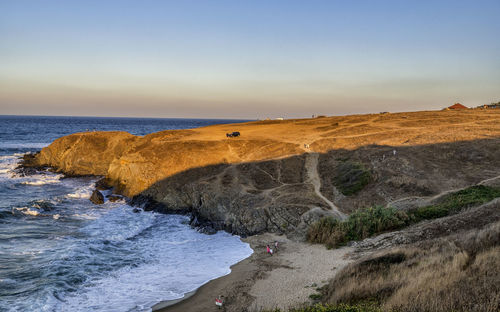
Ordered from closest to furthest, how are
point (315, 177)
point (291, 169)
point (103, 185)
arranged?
point (315, 177) < point (291, 169) < point (103, 185)

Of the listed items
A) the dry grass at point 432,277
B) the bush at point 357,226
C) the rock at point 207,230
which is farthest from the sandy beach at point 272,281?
the rock at point 207,230

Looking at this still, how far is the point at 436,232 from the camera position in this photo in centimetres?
1777

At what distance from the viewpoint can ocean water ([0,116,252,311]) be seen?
1712cm

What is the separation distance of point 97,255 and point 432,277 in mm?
21767

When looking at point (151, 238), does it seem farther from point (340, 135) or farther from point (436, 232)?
point (340, 135)

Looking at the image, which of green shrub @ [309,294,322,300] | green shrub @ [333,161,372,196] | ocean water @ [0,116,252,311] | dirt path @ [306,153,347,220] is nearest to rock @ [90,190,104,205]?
ocean water @ [0,116,252,311]

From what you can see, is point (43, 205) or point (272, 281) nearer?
point (272, 281)

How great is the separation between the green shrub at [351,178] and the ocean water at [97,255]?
13.7 m

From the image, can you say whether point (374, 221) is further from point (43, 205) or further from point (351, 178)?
point (43, 205)

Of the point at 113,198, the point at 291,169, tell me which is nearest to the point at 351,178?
the point at 291,169

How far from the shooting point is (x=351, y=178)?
3497cm

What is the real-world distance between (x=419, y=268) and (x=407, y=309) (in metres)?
3.64

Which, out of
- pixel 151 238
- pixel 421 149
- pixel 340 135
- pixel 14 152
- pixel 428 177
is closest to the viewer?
pixel 151 238

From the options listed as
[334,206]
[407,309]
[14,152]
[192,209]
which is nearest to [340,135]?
[334,206]
